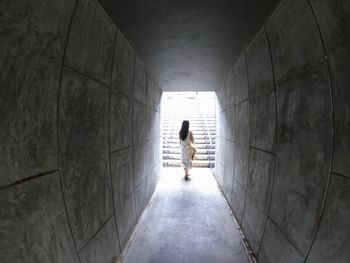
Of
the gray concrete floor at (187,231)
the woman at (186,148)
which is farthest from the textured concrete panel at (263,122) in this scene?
the woman at (186,148)

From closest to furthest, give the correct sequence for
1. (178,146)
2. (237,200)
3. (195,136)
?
(237,200), (178,146), (195,136)

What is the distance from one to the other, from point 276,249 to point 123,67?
8.54 feet

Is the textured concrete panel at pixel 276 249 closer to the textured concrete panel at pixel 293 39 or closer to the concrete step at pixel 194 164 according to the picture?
the textured concrete panel at pixel 293 39

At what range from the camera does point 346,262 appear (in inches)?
42.8

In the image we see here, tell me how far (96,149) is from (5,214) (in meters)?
0.98

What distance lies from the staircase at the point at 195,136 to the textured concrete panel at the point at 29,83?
654 cm

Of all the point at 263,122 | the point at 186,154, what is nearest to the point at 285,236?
the point at 263,122

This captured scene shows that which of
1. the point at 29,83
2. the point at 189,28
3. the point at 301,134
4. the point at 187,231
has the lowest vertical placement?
the point at 187,231

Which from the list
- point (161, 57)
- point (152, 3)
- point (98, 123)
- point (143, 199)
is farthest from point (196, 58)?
point (143, 199)

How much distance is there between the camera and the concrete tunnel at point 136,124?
1.08 m

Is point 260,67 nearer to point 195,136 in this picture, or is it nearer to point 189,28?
point 189,28

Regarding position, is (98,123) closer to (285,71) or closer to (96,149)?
(96,149)

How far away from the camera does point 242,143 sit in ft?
10.5

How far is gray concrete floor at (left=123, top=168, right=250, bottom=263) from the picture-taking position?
253 cm
